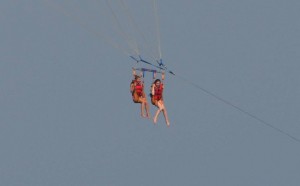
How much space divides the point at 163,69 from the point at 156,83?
1.22m

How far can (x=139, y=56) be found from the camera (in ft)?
111

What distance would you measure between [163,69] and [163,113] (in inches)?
94.1

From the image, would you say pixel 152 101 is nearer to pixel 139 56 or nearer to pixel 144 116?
pixel 144 116

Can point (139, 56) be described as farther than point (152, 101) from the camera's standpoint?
No

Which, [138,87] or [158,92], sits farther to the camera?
[158,92]

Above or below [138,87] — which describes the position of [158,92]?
above

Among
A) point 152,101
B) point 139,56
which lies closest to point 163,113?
point 152,101

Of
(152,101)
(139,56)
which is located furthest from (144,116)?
(139,56)

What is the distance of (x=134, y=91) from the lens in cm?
3572

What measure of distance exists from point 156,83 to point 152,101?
0.86 metres

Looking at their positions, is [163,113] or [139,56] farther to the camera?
[163,113]

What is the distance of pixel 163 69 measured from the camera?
34.5 metres

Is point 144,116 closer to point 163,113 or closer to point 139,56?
point 163,113

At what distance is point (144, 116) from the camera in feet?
117
